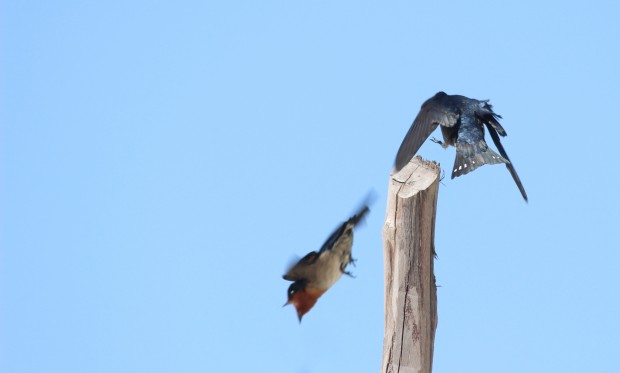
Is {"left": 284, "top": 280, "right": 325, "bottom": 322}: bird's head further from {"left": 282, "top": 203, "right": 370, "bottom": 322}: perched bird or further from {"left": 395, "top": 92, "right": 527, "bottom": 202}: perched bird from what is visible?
{"left": 395, "top": 92, "right": 527, "bottom": 202}: perched bird

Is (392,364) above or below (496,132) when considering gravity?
below

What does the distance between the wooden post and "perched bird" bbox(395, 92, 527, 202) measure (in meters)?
1.35

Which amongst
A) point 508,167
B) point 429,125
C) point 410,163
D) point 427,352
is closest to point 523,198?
point 508,167

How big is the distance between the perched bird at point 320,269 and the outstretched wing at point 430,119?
1.10m

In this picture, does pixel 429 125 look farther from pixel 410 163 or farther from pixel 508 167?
pixel 410 163

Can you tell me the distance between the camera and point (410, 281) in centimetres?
562

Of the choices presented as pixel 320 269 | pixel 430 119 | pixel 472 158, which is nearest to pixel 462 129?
pixel 430 119

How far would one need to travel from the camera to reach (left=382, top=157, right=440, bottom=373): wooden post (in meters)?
5.58

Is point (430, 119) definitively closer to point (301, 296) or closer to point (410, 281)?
point (410, 281)

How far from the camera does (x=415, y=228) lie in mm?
5621

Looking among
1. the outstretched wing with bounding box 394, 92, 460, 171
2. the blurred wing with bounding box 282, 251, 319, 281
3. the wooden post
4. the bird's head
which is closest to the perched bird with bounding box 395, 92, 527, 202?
the outstretched wing with bounding box 394, 92, 460, 171

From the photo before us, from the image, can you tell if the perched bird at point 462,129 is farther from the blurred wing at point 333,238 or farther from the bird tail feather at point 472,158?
the blurred wing at point 333,238

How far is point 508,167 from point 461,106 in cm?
69

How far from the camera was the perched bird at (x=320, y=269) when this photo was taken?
5.66 m
